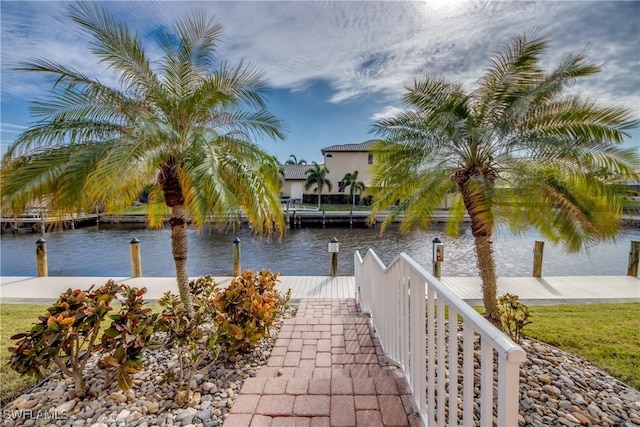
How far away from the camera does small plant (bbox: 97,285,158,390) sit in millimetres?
2787

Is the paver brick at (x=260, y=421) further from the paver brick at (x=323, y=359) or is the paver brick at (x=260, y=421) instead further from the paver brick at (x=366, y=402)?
→ the paver brick at (x=323, y=359)

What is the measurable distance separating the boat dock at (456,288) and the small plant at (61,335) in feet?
14.2

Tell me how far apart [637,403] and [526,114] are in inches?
146

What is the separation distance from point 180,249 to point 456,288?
6550 mm

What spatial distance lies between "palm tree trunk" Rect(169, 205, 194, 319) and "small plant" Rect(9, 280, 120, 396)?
1484 mm

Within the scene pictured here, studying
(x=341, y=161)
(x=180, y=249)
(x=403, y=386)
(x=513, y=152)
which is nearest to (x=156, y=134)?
(x=180, y=249)

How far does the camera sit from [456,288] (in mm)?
7824

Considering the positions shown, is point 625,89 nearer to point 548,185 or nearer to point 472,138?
point 548,185

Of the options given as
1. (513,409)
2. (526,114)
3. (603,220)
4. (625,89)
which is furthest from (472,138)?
(513,409)

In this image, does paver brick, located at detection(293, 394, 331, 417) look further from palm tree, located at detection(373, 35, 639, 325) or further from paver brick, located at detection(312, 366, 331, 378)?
palm tree, located at detection(373, 35, 639, 325)

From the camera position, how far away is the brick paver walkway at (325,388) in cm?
243

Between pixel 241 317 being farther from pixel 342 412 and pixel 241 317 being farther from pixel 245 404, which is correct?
pixel 342 412

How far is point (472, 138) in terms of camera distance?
4621 mm

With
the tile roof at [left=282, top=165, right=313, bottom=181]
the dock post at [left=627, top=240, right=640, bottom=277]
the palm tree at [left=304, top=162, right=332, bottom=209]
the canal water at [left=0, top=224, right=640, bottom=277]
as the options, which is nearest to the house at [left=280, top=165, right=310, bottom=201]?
the tile roof at [left=282, top=165, right=313, bottom=181]
